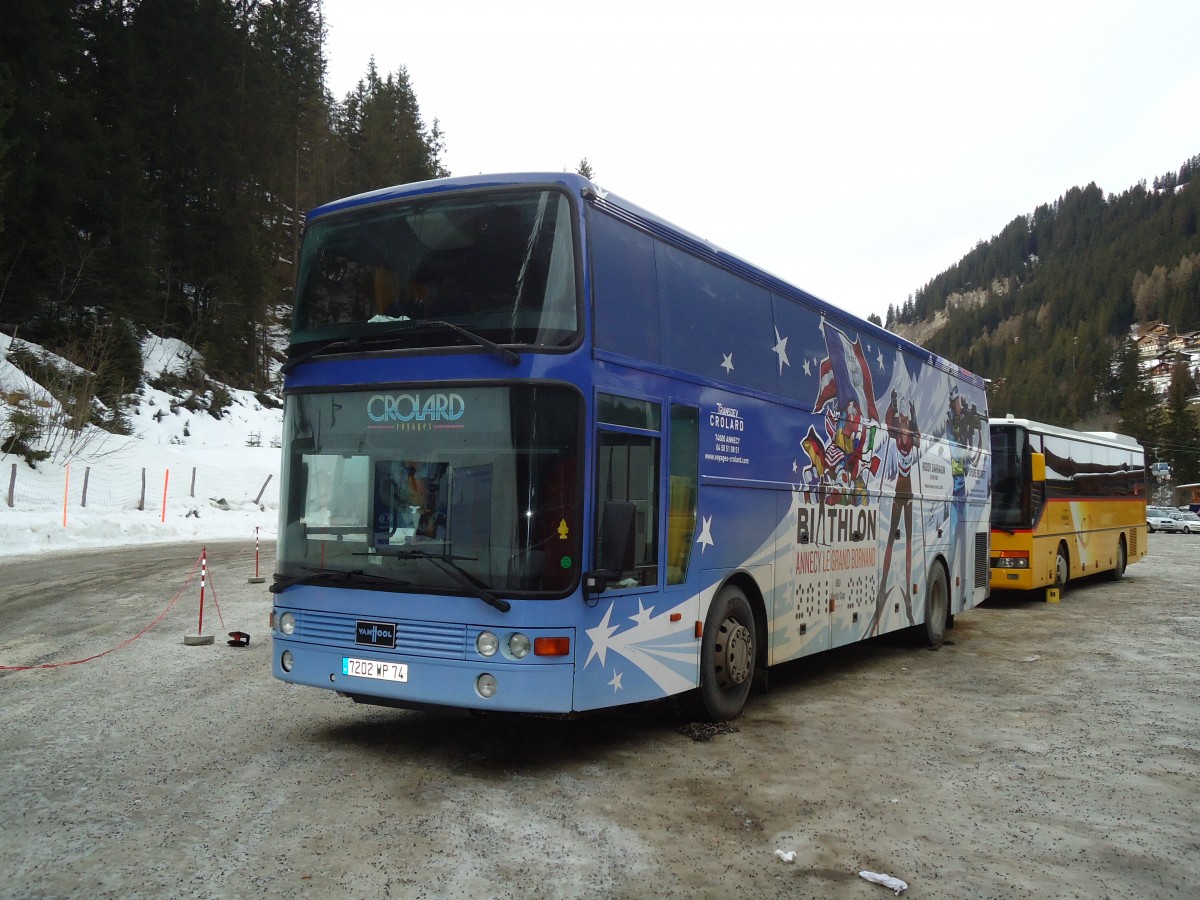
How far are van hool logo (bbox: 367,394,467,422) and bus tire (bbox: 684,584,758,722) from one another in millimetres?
2711

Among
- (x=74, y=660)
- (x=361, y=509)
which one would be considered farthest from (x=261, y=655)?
(x=361, y=509)

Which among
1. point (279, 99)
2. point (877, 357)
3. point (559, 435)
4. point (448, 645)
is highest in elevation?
point (279, 99)

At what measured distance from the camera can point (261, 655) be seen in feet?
34.7

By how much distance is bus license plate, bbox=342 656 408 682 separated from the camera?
640cm

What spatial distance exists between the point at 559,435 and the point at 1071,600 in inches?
694

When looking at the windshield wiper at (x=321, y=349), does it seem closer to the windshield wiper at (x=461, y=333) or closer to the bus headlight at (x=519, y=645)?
the windshield wiper at (x=461, y=333)

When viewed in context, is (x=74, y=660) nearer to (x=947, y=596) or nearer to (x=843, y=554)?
(x=843, y=554)

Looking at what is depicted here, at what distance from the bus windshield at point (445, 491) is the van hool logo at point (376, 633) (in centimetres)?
26

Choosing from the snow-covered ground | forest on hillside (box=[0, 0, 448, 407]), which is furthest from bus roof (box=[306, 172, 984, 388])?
forest on hillside (box=[0, 0, 448, 407])

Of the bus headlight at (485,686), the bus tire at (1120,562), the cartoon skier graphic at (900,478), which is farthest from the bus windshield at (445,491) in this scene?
the bus tire at (1120,562)

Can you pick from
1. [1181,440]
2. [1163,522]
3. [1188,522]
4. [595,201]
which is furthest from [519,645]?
[1181,440]

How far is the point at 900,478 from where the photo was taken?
11.8 metres

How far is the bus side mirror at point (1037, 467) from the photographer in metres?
18.9

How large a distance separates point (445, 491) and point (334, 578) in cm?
106
